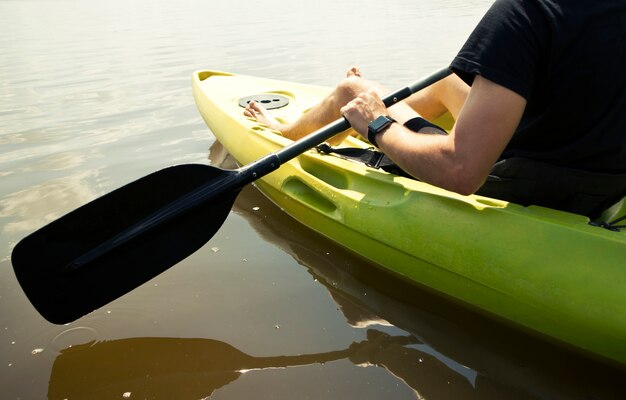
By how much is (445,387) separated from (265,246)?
3.83ft

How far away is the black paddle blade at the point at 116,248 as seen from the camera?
6.19 ft

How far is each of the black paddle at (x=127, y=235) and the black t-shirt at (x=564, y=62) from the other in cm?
82

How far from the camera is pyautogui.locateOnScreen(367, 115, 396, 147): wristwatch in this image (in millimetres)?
1863

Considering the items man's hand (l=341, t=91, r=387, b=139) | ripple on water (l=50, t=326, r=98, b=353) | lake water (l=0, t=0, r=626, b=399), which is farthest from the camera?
man's hand (l=341, t=91, r=387, b=139)

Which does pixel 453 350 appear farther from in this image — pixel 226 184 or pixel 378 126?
pixel 226 184

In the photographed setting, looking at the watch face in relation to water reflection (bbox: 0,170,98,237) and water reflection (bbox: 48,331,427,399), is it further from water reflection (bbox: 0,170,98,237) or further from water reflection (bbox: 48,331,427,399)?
water reflection (bbox: 0,170,98,237)

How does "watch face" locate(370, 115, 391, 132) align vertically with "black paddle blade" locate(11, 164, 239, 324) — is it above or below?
above

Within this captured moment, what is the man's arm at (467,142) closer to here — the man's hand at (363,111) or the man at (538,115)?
the man at (538,115)

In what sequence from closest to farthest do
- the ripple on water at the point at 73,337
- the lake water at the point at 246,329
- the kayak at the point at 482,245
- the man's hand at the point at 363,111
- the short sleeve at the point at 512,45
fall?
→ the short sleeve at the point at 512,45 → the kayak at the point at 482,245 → the lake water at the point at 246,329 → the ripple on water at the point at 73,337 → the man's hand at the point at 363,111

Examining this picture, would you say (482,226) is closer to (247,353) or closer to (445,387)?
(445,387)

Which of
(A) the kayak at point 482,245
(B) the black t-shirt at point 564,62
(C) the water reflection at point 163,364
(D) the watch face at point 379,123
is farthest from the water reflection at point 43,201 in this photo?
(B) the black t-shirt at point 564,62

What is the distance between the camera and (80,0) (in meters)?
27.0

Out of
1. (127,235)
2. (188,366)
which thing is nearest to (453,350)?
(188,366)

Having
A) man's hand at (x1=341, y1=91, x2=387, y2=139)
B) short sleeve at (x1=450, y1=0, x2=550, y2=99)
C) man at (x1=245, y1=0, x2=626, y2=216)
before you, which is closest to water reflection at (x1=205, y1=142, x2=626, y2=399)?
man at (x1=245, y1=0, x2=626, y2=216)
